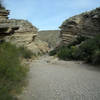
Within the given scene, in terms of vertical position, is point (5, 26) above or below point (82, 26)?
below

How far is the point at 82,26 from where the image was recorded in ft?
80.9

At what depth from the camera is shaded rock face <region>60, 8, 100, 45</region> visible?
21453 millimetres

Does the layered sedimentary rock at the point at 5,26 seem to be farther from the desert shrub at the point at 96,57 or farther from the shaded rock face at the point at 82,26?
the shaded rock face at the point at 82,26

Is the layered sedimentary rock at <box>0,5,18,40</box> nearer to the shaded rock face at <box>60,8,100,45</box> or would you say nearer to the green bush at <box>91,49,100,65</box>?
the green bush at <box>91,49,100,65</box>

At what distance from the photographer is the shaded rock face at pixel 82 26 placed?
21.5 metres

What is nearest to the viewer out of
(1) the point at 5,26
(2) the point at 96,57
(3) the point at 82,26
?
(1) the point at 5,26

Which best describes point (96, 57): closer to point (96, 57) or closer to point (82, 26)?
point (96, 57)

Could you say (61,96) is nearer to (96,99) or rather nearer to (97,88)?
(96,99)

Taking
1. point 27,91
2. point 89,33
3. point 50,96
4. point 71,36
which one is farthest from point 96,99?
point 71,36

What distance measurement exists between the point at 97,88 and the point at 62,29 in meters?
23.6

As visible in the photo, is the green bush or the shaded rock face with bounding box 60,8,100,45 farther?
the shaded rock face with bounding box 60,8,100,45

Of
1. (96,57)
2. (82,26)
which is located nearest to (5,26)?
(96,57)

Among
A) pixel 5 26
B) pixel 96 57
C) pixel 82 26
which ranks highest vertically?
pixel 82 26

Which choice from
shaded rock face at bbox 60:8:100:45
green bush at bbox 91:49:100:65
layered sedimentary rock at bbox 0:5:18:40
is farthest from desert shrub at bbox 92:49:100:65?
shaded rock face at bbox 60:8:100:45
